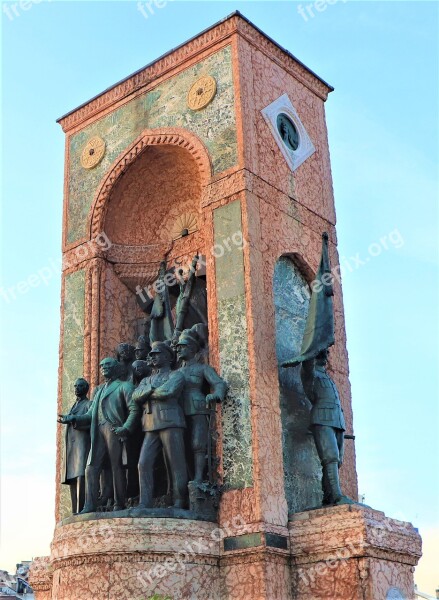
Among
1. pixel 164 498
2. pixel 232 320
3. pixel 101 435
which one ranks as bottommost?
pixel 164 498

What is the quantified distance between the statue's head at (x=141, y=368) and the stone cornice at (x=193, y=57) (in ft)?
13.8

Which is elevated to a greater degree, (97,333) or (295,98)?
(295,98)

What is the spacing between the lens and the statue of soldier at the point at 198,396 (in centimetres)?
986

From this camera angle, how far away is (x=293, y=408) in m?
10.5

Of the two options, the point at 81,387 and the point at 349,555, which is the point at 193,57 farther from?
the point at 349,555

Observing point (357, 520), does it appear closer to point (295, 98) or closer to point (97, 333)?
point (97, 333)

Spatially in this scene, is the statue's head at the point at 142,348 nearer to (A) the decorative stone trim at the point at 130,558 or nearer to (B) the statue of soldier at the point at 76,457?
(B) the statue of soldier at the point at 76,457

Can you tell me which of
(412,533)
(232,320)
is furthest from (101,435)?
(412,533)

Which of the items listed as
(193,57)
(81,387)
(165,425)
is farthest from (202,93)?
(165,425)

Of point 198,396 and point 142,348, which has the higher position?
point 142,348

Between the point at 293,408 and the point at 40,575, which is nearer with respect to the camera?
the point at 293,408

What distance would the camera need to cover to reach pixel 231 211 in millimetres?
10836

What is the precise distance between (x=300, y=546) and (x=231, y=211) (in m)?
3.94

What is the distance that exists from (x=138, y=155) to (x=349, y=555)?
20.0 feet
